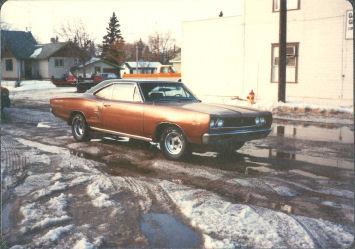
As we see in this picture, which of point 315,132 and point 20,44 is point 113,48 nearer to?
point 20,44

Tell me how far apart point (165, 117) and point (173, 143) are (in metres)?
0.51

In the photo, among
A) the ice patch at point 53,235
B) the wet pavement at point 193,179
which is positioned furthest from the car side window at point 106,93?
the ice patch at point 53,235

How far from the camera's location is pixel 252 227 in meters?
3.74

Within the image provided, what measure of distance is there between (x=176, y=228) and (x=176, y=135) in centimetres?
319

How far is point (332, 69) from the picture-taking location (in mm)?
17516

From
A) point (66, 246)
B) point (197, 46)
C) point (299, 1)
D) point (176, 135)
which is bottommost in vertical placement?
point (66, 246)

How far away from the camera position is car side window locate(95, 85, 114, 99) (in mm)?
8094

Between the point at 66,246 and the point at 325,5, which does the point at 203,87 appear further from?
the point at 66,246

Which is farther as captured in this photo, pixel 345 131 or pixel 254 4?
pixel 254 4

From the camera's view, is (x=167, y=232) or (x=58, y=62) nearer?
(x=167, y=232)

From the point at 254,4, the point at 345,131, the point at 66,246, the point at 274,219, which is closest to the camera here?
the point at 66,246

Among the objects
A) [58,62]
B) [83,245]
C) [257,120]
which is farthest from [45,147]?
[58,62]

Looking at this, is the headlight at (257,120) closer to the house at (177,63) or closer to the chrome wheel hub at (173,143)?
the chrome wheel hub at (173,143)

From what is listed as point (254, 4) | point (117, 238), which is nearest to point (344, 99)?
point (254, 4)
